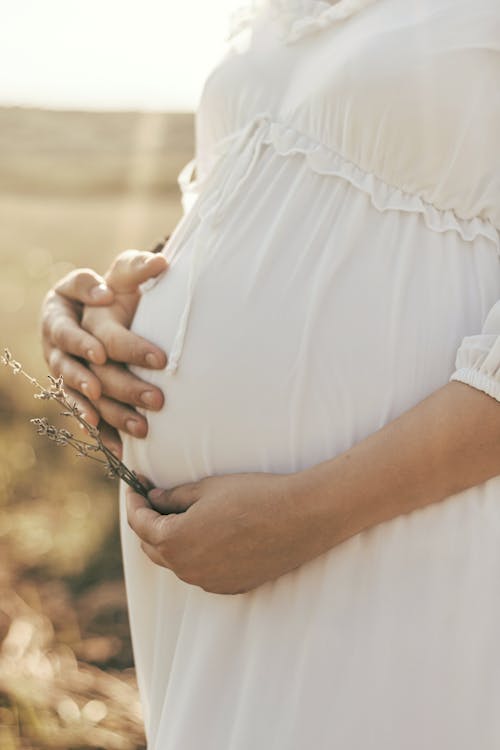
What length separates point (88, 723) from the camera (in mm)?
2742

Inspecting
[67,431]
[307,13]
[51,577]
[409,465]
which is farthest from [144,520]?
[51,577]

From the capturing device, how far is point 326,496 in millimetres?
1084

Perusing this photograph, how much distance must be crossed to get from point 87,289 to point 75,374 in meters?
0.19

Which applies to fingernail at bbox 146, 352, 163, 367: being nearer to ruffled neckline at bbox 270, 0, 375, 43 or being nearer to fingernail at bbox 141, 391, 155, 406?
fingernail at bbox 141, 391, 155, 406

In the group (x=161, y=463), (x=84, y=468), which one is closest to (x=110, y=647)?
(x=84, y=468)

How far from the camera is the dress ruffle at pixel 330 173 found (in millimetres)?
1221

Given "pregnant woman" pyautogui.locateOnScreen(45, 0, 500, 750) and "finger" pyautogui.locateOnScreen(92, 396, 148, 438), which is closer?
"pregnant woman" pyautogui.locateOnScreen(45, 0, 500, 750)

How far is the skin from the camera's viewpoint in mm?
1067

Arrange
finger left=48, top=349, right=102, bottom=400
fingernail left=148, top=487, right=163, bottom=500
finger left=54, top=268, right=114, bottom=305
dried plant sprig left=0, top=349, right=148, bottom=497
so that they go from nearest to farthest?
dried plant sprig left=0, top=349, right=148, bottom=497
fingernail left=148, top=487, right=163, bottom=500
finger left=48, top=349, right=102, bottom=400
finger left=54, top=268, right=114, bottom=305

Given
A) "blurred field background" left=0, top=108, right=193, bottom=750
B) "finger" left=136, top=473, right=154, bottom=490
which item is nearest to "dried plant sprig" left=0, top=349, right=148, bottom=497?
"finger" left=136, top=473, right=154, bottom=490

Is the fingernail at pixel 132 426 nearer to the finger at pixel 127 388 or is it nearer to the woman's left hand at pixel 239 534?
the finger at pixel 127 388

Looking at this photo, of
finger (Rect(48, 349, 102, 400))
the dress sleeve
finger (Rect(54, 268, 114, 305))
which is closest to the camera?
the dress sleeve

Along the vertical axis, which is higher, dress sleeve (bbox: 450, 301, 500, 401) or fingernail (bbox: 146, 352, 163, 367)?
dress sleeve (bbox: 450, 301, 500, 401)

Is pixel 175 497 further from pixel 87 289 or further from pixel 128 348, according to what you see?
pixel 87 289
